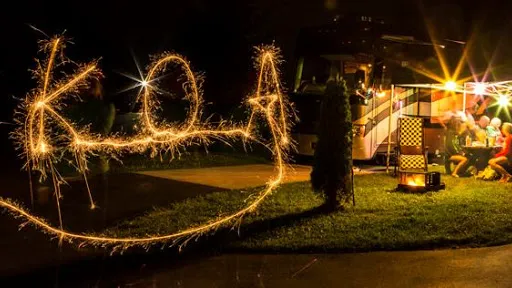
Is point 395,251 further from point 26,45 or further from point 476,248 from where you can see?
point 26,45

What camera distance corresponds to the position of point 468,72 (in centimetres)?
1407

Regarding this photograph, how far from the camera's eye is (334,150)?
9.55 metres

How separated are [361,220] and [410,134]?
521 centimetres

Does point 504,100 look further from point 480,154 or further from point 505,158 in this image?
point 505,158

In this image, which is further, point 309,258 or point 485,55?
point 485,55

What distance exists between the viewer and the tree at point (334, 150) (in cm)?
955

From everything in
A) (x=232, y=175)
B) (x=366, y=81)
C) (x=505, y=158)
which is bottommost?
(x=232, y=175)

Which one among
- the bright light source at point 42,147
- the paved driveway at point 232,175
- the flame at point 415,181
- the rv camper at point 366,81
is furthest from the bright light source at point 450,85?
the bright light source at point 42,147

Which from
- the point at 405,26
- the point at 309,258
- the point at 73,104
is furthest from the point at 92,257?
the point at 405,26

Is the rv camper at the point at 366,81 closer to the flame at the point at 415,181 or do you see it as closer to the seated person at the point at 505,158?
the seated person at the point at 505,158

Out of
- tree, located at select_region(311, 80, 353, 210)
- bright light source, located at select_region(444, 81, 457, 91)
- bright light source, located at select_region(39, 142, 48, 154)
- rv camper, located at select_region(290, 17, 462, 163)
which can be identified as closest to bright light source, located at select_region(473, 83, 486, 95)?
bright light source, located at select_region(444, 81, 457, 91)

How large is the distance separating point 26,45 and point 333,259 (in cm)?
1862

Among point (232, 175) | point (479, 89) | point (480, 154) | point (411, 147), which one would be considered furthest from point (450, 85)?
point (232, 175)

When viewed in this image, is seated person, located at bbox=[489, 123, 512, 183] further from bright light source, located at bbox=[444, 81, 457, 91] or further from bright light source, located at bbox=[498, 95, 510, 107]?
bright light source, located at bbox=[498, 95, 510, 107]
